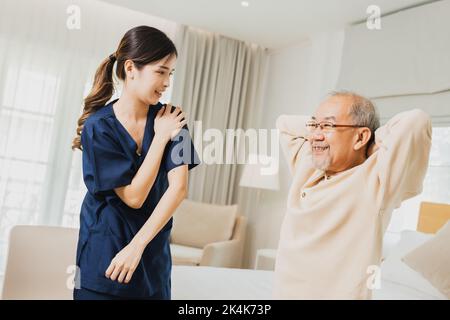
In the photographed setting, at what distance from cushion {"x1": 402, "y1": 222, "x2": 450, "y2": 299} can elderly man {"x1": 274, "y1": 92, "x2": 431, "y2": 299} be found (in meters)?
1.29

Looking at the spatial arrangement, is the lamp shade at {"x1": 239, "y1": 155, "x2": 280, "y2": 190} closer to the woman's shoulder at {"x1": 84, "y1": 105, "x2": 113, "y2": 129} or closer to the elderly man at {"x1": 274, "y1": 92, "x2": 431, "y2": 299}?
the elderly man at {"x1": 274, "y1": 92, "x2": 431, "y2": 299}

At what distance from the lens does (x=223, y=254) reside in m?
3.70

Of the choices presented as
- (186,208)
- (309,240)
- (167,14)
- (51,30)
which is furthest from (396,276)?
(51,30)

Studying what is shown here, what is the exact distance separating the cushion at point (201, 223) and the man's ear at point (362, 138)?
9.42 feet

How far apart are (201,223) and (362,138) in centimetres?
295

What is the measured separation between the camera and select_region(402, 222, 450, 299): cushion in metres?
2.17

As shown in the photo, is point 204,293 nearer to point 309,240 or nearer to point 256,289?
point 256,289

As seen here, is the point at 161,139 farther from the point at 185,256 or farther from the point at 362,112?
the point at 185,256

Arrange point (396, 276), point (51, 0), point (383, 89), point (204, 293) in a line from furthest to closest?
point (51, 0) < point (383, 89) < point (396, 276) < point (204, 293)

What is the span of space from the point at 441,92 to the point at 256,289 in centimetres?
173

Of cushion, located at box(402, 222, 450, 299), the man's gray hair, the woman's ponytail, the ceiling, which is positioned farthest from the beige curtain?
the woman's ponytail

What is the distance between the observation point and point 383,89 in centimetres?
326

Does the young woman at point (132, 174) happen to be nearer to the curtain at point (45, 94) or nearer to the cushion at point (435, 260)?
the cushion at point (435, 260)

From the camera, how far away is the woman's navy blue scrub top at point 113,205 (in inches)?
35.0
